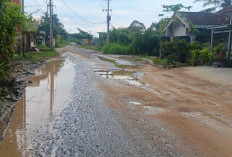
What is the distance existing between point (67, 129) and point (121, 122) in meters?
1.20

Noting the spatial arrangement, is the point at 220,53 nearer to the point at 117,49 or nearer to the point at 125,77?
the point at 125,77

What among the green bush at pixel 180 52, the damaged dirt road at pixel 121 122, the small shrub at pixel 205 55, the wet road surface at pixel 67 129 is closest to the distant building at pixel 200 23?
the green bush at pixel 180 52

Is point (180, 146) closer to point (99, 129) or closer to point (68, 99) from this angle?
point (99, 129)

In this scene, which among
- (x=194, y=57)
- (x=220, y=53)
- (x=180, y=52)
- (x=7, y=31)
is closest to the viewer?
(x=7, y=31)

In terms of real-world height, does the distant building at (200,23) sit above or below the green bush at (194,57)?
above

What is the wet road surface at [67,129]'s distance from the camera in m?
4.26

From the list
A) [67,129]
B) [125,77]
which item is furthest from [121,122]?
[125,77]

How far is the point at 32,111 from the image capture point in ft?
21.8

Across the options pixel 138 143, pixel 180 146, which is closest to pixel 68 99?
pixel 138 143

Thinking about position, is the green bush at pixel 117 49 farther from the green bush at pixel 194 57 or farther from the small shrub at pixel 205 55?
the small shrub at pixel 205 55

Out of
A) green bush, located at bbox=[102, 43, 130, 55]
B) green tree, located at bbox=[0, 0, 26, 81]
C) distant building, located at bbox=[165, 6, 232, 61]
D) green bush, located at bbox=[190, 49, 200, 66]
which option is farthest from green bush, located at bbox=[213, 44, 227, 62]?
green bush, located at bbox=[102, 43, 130, 55]

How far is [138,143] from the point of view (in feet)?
14.9

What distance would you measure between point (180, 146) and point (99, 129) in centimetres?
167

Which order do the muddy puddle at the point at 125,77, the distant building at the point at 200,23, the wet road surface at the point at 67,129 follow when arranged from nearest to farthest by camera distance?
1. the wet road surface at the point at 67,129
2. the muddy puddle at the point at 125,77
3. the distant building at the point at 200,23
